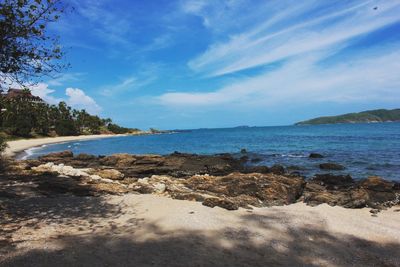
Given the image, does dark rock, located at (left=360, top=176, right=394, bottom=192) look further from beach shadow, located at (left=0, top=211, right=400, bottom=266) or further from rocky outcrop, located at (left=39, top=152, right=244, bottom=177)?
rocky outcrop, located at (left=39, top=152, right=244, bottom=177)

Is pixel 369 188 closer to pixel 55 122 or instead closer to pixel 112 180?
pixel 112 180

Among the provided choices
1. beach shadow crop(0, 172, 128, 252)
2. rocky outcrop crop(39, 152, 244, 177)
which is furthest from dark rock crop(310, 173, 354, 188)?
beach shadow crop(0, 172, 128, 252)

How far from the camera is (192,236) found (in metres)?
9.21

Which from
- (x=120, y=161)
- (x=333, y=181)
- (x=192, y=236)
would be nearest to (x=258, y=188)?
(x=192, y=236)

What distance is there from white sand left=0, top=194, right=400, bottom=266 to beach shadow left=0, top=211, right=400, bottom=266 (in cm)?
2

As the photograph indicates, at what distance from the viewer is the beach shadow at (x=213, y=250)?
7.37 metres

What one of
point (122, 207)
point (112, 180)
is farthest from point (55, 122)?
point (122, 207)

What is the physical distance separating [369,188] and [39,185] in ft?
54.1

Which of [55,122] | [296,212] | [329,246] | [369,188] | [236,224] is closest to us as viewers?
[329,246]

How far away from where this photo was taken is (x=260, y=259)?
310 inches

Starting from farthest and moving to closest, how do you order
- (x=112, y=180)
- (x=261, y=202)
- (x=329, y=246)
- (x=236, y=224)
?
(x=112, y=180)
(x=261, y=202)
(x=236, y=224)
(x=329, y=246)

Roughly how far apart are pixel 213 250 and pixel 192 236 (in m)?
→ 1.10

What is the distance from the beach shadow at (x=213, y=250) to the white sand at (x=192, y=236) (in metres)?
0.02

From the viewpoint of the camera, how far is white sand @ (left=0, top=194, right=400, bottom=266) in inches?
300
